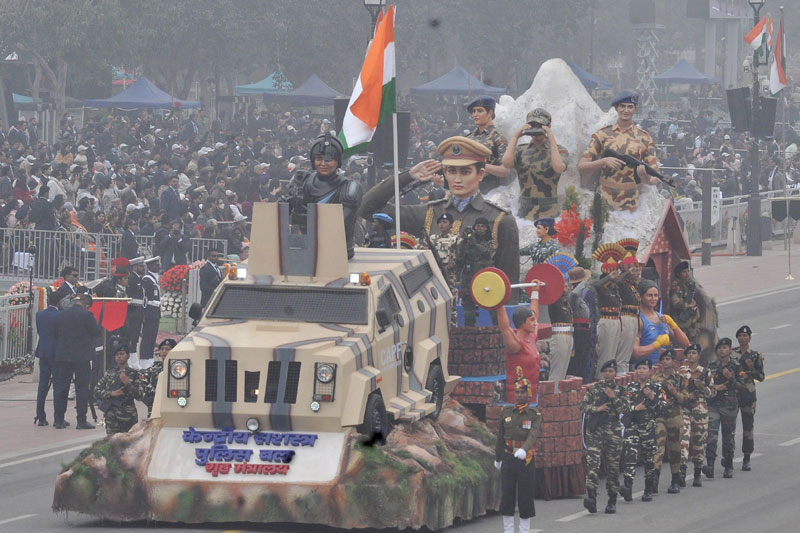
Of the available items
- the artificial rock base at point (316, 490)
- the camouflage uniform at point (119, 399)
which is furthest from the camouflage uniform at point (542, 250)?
the camouflage uniform at point (119, 399)

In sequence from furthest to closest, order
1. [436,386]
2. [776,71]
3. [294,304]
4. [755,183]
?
1. [776,71]
2. [755,183]
3. [436,386]
4. [294,304]

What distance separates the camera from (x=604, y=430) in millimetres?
16812

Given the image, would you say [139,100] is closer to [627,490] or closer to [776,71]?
[776,71]

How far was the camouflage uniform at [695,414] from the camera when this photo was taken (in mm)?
18156

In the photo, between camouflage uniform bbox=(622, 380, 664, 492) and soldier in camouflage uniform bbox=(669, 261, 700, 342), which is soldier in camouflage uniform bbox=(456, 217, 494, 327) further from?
soldier in camouflage uniform bbox=(669, 261, 700, 342)

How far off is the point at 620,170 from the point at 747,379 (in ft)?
10.8

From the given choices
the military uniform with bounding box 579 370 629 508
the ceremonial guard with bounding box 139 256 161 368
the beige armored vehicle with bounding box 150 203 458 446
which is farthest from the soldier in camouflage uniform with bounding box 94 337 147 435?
the ceremonial guard with bounding box 139 256 161 368

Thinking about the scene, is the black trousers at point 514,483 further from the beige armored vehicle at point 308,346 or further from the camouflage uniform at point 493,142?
the camouflage uniform at point 493,142

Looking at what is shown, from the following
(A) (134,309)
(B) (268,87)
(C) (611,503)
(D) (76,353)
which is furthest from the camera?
(B) (268,87)

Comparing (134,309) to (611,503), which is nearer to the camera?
(611,503)

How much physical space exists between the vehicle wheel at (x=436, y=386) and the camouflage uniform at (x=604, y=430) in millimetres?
1483

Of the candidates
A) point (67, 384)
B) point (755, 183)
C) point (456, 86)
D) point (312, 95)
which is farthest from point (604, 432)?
point (456, 86)

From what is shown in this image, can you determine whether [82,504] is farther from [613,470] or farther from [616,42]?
[616,42]

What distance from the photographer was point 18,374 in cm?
2628
